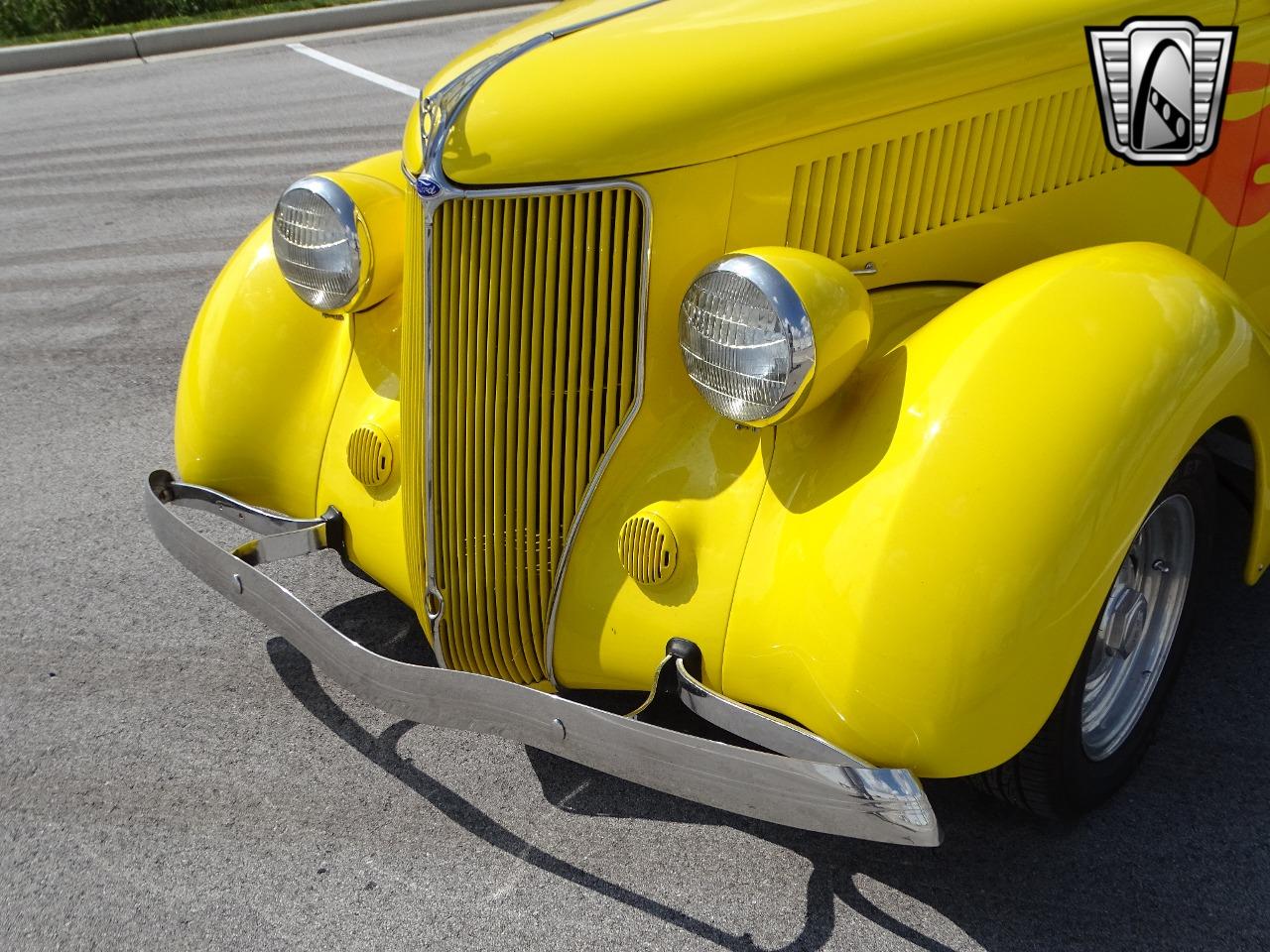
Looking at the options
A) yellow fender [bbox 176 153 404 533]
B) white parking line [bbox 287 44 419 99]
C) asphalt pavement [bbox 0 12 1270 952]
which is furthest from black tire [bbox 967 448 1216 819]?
white parking line [bbox 287 44 419 99]

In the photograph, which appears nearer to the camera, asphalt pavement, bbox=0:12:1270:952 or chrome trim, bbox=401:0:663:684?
chrome trim, bbox=401:0:663:684

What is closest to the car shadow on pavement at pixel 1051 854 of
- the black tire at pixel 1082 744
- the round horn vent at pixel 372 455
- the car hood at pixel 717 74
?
the black tire at pixel 1082 744

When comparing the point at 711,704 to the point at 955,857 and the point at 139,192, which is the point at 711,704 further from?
the point at 139,192

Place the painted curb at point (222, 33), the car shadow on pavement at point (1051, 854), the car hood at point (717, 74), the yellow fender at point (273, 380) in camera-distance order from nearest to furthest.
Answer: the car hood at point (717, 74), the car shadow on pavement at point (1051, 854), the yellow fender at point (273, 380), the painted curb at point (222, 33)

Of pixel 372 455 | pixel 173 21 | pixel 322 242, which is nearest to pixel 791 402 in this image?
pixel 372 455

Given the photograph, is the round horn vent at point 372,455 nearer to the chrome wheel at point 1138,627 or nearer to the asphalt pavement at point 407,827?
the asphalt pavement at point 407,827

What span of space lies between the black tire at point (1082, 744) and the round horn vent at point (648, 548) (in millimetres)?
737

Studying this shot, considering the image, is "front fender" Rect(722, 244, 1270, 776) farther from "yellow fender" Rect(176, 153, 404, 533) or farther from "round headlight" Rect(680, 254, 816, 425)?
"yellow fender" Rect(176, 153, 404, 533)

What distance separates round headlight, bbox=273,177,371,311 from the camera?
2844 mm

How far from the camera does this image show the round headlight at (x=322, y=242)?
9.33ft

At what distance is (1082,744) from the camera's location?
2.54m

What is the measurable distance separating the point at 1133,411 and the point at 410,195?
54.1 inches

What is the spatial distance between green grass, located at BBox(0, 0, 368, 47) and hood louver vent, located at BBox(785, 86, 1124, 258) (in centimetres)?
1045

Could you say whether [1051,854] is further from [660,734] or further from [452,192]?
[452,192]
